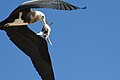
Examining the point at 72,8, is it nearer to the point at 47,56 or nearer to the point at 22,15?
the point at 22,15

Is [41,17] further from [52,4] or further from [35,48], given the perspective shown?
[35,48]

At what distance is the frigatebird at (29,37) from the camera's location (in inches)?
342

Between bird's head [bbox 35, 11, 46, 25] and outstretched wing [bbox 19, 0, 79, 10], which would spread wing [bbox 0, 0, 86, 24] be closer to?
outstretched wing [bbox 19, 0, 79, 10]

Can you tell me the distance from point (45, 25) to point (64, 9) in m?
1.11

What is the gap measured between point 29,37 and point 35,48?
0.31 meters

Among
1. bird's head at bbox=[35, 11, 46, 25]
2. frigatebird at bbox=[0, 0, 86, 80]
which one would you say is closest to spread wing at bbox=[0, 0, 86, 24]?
frigatebird at bbox=[0, 0, 86, 80]

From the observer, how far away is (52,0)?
8.11 metres

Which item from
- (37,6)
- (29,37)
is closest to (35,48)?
(29,37)

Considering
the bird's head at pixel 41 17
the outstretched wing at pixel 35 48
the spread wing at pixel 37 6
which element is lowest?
the outstretched wing at pixel 35 48

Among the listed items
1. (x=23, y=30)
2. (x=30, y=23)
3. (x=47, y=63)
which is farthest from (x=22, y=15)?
(x=47, y=63)

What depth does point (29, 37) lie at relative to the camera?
9688 millimetres

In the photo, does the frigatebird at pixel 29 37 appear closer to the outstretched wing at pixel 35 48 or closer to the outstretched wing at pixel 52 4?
the outstretched wing at pixel 35 48

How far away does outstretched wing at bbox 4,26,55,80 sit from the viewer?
31.5ft

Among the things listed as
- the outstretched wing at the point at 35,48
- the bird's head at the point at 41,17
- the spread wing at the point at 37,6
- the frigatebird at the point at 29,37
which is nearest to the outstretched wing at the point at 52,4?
the spread wing at the point at 37,6
